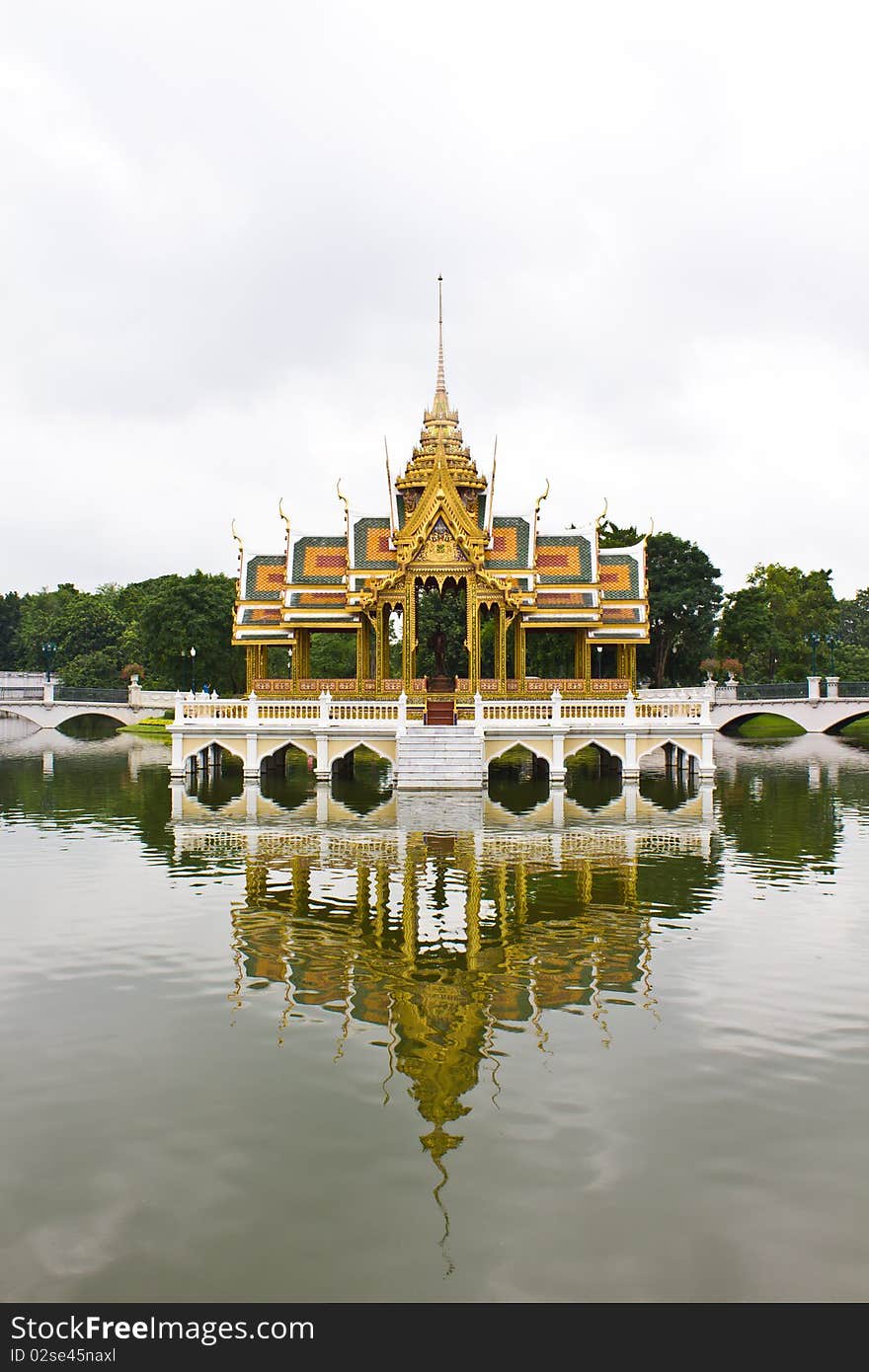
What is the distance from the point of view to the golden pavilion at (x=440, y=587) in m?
33.2

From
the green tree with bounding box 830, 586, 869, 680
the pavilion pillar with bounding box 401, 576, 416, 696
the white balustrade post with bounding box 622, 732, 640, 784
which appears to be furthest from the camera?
the green tree with bounding box 830, 586, 869, 680

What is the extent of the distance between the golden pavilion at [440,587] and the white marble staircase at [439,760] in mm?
3661

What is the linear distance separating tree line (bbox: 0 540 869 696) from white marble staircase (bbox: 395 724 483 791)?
93.3 feet

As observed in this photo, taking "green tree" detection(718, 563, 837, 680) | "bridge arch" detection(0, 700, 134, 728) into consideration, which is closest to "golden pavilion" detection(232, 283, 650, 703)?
"bridge arch" detection(0, 700, 134, 728)

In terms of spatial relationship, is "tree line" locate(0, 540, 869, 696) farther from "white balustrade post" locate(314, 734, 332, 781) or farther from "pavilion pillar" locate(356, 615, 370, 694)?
"white balustrade post" locate(314, 734, 332, 781)

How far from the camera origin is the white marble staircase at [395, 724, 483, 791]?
27.1 m

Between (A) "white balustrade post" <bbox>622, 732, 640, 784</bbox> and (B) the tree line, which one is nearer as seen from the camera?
(A) "white balustrade post" <bbox>622, 732, 640, 784</bbox>

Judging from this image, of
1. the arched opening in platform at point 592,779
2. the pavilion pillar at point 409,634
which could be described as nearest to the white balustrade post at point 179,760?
the pavilion pillar at point 409,634

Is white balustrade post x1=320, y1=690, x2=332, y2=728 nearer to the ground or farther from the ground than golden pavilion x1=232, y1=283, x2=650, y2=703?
nearer to the ground

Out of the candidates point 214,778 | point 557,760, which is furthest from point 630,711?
point 214,778

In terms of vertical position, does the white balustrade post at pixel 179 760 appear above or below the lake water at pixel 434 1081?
above

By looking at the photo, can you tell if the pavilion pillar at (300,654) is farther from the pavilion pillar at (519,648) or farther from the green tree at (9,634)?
the green tree at (9,634)

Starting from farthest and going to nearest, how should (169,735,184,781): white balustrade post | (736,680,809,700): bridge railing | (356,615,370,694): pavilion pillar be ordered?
(736,680,809,700): bridge railing → (356,615,370,694): pavilion pillar → (169,735,184,781): white balustrade post
